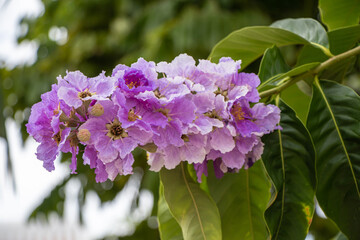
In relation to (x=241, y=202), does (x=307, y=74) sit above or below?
above

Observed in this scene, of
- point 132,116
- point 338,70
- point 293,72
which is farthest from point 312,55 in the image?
point 132,116

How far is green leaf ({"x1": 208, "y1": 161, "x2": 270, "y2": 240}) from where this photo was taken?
0.60 metres

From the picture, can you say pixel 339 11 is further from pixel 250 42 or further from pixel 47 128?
pixel 47 128

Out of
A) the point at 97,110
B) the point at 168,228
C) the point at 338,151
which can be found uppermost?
the point at 97,110

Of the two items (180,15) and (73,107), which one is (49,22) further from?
(73,107)

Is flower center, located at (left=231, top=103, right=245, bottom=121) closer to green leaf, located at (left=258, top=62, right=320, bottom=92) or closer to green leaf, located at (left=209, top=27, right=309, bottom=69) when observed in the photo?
green leaf, located at (left=258, top=62, right=320, bottom=92)

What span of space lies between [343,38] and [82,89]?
1.41 feet

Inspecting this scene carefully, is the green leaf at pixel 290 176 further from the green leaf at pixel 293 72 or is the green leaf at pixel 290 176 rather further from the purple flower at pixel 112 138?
the purple flower at pixel 112 138

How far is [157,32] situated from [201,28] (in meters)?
0.27

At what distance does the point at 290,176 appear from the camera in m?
0.56

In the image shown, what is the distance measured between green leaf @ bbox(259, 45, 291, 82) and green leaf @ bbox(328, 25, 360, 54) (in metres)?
0.10

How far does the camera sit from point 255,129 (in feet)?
1.64

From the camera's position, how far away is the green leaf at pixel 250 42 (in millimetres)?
672

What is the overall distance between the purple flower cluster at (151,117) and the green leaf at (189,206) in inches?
1.7
